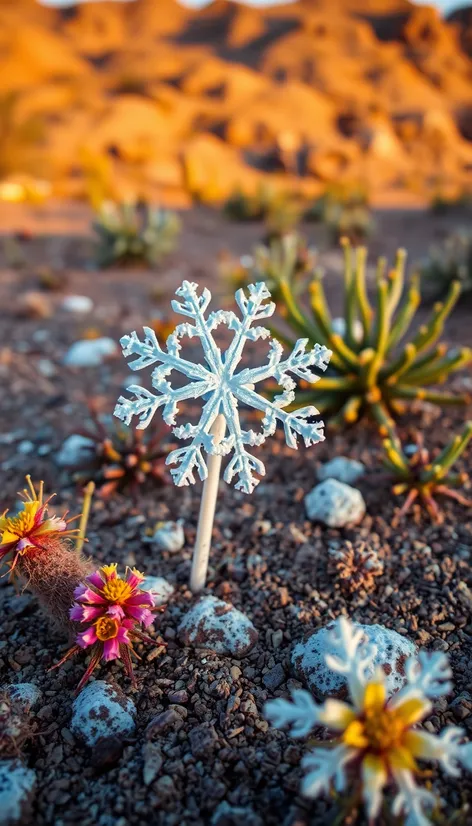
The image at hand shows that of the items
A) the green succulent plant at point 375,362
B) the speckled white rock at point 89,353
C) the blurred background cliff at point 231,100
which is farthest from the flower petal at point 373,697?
the blurred background cliff at point 231,100

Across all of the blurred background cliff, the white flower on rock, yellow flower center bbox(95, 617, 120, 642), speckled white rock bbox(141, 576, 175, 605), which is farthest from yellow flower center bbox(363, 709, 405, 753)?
the blurred background cliff

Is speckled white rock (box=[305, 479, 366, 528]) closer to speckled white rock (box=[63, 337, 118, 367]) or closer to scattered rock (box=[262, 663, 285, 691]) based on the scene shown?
scattered rock (box=[262, 663, 285, 691])

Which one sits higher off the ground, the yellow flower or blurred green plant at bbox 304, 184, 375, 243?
the yellow flower

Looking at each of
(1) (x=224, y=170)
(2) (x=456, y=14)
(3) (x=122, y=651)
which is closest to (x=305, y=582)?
(3) (x=122, y=651)

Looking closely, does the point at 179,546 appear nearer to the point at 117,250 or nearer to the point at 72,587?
the point at 72,587

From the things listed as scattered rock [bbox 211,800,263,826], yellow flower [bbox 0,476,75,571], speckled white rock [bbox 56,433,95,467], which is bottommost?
speckled white rock [bbox 56,433,95,467]

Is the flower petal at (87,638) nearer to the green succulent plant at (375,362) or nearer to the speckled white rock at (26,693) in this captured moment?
the speckled white rock at (26,693)

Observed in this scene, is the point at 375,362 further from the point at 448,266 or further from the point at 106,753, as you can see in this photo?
the point at 448,266
